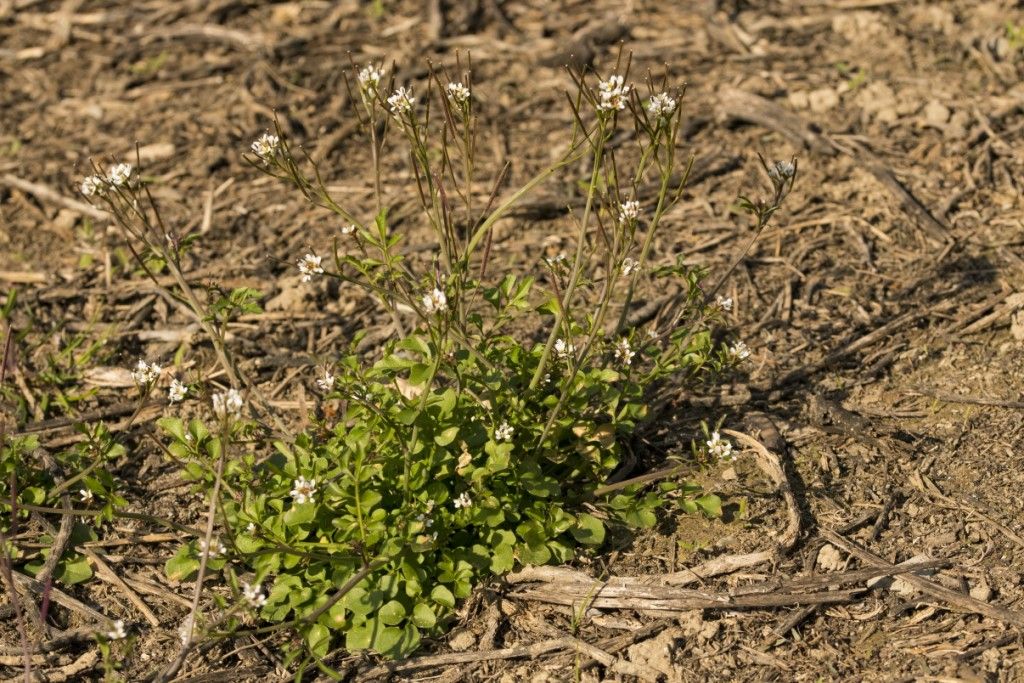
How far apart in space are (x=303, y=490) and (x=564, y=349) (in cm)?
94

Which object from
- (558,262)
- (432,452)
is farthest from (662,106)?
(432,452)

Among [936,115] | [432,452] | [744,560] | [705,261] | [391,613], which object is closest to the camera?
[391,613]

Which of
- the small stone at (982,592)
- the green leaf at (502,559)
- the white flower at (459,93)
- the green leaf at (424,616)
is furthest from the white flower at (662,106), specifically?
the small stone at (982,592)

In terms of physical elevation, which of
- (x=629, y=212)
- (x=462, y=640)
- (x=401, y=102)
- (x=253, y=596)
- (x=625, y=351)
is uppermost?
(x=401, y=102)

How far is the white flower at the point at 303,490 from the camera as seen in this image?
314cm

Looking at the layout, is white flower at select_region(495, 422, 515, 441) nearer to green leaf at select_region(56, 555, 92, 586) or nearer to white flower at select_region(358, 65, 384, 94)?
white flower at select_region(358, 65, 384, 94)

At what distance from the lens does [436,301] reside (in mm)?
2977

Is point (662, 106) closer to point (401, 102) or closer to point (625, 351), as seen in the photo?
point (401, 102)

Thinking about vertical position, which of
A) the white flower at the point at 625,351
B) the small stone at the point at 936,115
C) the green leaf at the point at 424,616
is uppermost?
the small stone at the point at 936,115

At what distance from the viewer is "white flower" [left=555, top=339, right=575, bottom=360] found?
3.50 meters

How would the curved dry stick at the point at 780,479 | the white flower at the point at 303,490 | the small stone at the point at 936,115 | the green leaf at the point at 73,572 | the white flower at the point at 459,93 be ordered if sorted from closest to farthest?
the white flower at the point at 303,490
the white flower at the point at 459,93
the curved dry stick at the point at 780,479
the green leaf at the point at 73,572
the small stone at the point at 936,115

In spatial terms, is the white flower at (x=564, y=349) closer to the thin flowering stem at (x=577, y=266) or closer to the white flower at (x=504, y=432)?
the thin flowering stem at (x=577, y=266)

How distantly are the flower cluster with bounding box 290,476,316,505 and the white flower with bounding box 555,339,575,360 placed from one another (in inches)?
35.1

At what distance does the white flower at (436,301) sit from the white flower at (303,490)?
62 centimetres
